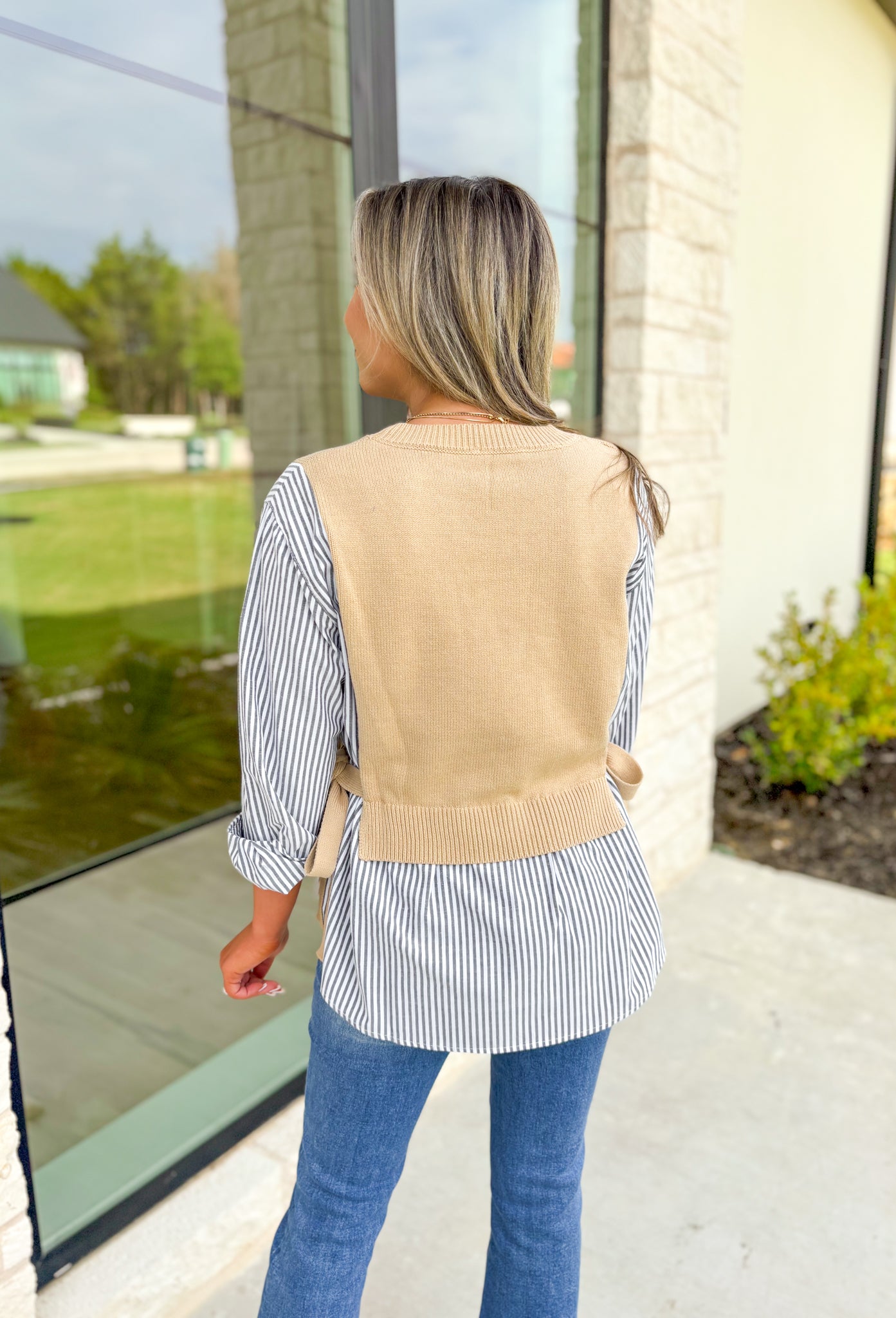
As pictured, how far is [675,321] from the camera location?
8.26 feet

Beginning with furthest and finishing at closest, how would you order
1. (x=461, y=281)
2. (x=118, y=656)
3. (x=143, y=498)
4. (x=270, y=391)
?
(x=143, y=498), (x=118, y=656), (x=270, y=391), (x=461, y=281)

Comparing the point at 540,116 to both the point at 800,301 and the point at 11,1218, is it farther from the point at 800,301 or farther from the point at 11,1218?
the point at 11,1218

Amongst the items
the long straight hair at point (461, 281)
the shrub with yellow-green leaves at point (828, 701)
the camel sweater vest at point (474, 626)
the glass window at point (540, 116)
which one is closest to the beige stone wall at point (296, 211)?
the glass window at point (540, 116)

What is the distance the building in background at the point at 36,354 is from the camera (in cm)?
568

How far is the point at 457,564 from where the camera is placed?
88 cm

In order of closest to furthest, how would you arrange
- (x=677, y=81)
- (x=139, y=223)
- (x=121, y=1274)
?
(x=121, y=1274) → (x=677, y=81) → (x=139, y=223)

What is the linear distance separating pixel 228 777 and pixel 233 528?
76.9 inches

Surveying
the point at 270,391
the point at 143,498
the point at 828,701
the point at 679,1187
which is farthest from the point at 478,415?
the point at 143,498

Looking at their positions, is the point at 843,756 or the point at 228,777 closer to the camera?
the point at 843,756

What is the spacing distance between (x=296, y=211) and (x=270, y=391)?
3.18ft

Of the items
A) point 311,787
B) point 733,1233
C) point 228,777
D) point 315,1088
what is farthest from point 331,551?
point 228,777

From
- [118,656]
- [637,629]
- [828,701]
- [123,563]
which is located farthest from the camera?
[123,563]

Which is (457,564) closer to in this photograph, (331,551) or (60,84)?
(331,551)

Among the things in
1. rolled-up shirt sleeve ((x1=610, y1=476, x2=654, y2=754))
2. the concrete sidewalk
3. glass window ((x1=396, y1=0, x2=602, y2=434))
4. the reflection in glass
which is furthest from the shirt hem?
the reflection in glass
